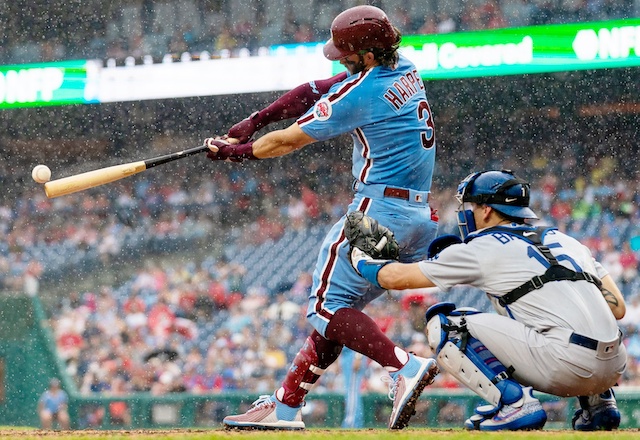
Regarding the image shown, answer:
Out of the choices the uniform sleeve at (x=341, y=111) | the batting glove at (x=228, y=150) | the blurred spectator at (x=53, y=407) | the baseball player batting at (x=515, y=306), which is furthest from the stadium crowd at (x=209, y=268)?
the uniform sleeve at (x=341, y=111)

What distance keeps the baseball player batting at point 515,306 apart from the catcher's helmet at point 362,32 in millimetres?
657

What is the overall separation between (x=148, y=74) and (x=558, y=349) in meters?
12.0

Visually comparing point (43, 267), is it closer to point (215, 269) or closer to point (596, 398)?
point (215, 269)

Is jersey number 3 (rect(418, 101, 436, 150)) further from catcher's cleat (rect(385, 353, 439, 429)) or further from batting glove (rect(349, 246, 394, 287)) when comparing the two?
catcher's cleat (rect(385, 353, 439, 429))

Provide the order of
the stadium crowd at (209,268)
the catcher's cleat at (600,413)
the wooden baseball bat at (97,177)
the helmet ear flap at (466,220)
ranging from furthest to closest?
the stadium crowd at (209,268), the wooden baseball bat at (97,177), the catcher's cleat at (600,413), the helmet ear flap at (466,220)

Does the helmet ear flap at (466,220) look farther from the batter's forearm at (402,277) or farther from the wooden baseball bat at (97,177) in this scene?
the wooden baseball bat at (97,177)

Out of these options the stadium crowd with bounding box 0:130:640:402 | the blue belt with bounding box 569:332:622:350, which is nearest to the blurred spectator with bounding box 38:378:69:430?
the stadium crowd with bounding box 0:130:640:402

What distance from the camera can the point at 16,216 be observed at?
50.1 feet

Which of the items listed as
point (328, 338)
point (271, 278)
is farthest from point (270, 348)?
point (328, 338)

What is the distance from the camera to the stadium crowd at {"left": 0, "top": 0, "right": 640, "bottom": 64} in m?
13.2

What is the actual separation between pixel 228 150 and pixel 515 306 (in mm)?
1327

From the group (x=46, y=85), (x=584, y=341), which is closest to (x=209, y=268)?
(x=46, y=85)

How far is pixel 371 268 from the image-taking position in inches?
138

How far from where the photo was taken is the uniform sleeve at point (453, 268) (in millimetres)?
3410
